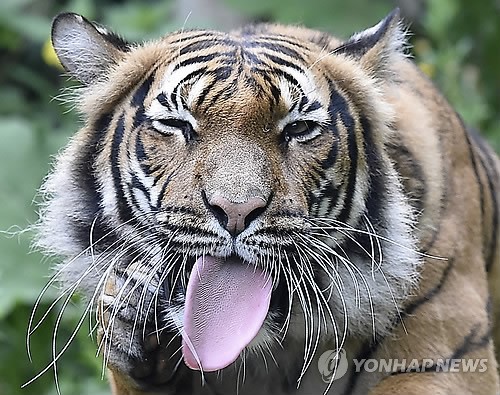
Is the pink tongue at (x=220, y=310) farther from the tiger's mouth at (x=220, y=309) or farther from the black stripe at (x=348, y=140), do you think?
the black stripe at (x=348, y=140)

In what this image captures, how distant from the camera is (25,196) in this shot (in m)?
5.05

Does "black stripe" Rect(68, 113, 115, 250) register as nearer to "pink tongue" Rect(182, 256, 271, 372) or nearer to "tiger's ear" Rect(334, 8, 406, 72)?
"pink tongue" Rect(182, 256, 271, 372)

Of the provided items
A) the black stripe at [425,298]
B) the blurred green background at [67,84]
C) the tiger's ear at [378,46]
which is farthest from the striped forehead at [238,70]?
the blurred green background at [67,84]

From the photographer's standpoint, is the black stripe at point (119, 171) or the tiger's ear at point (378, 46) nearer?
the black stripe at point (119, 171)

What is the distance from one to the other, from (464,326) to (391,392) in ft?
0.88

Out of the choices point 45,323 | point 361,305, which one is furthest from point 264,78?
point 45,323

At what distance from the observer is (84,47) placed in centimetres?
277

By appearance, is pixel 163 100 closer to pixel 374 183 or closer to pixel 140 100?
pixel 140 100

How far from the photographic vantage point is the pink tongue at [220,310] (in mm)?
2430

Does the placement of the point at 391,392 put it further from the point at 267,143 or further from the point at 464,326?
the point at 267,143

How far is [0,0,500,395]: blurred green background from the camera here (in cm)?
482

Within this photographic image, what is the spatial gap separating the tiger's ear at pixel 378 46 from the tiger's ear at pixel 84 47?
23.3 inches

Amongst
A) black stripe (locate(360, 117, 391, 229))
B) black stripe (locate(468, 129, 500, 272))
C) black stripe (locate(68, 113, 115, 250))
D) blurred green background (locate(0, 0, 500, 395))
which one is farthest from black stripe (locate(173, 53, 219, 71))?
black stripe (locate(468, 129, 500, 272))

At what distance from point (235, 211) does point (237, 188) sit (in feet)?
0.17
